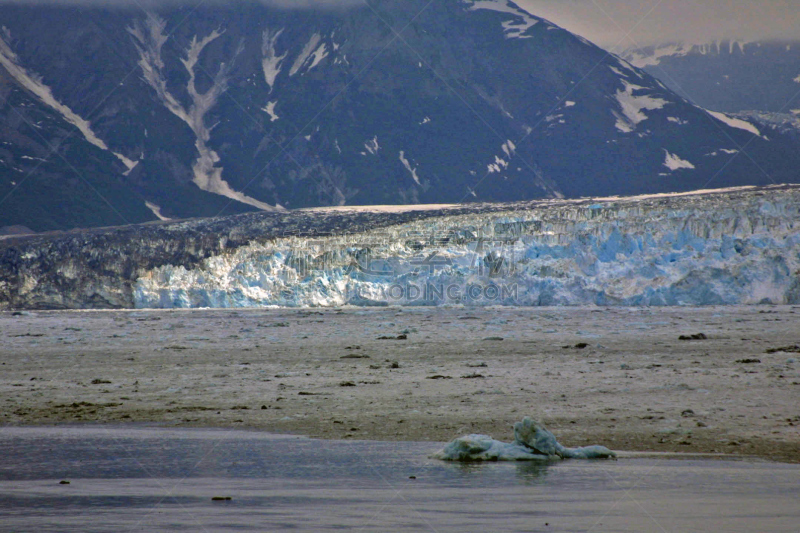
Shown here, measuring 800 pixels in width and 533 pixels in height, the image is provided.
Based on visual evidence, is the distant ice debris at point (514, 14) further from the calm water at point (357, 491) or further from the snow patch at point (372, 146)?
the calm water at point (357, 491)

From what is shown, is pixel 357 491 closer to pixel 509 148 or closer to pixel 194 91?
pixel 509 148

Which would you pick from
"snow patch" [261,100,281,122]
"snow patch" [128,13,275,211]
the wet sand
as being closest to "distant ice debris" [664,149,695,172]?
"snow patch" [128,13,275,211]

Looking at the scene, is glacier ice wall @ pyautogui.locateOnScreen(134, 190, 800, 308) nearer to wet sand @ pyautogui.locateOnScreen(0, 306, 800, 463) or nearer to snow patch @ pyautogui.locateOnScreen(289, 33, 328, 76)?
wet sand @ pyautogui.locateOnScreen(0, 306, 800, 463)

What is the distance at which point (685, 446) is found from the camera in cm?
849

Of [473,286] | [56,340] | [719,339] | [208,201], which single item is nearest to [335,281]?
[473,286]

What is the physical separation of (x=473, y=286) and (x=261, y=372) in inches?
888

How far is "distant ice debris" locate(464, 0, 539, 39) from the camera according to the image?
16075 centimetres

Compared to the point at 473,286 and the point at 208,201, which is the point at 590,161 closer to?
the point at 208,201

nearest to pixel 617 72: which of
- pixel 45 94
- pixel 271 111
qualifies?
pixel 271 111

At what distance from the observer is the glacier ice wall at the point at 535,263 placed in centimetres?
3189

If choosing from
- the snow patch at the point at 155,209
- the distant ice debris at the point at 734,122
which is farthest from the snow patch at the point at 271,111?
the distant ice debris at the point at 734,122

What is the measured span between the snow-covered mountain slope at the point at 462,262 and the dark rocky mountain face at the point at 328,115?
87.3 metres

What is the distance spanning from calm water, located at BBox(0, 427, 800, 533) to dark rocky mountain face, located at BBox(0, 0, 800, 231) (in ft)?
408

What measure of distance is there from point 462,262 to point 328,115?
11640cm
